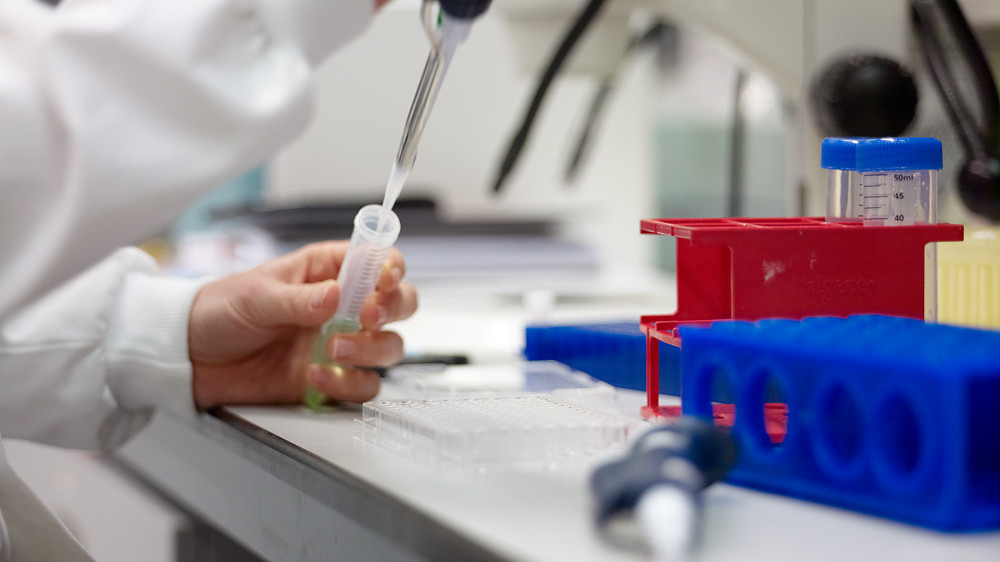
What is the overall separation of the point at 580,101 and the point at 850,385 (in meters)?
1.40

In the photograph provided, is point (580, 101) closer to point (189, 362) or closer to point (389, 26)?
point (389, 26)

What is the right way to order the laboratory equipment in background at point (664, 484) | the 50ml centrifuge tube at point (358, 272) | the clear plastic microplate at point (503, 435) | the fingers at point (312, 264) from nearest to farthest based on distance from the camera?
the laboratory equipment in background at point (664, 484)
the clear plastic microplate at point (503, 435)
the 50ml centrifuge tube at point (358, 272)
the fingers at point (312, 264)

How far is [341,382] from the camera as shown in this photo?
62cm

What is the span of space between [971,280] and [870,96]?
18 centimetres

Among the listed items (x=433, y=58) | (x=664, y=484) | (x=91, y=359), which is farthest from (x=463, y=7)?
(x=91, y=359)

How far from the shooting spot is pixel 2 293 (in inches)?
21.3

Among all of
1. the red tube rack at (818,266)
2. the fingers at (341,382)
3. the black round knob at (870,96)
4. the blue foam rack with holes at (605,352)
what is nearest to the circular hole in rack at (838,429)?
the red tube rack at (818,266)

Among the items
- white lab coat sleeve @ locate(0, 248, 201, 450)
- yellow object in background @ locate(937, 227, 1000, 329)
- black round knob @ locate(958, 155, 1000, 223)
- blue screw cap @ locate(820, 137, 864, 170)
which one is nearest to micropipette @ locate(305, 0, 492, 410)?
white lab coat sleeve @ locate(0, 248, 201, 450)

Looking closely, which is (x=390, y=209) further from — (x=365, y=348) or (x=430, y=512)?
(x=430, y=512)

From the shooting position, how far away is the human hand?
2.04 ft

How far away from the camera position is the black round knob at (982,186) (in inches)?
29.0

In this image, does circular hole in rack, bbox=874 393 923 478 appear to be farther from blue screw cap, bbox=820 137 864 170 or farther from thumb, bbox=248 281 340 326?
thumb, bbox=248 281 340 326

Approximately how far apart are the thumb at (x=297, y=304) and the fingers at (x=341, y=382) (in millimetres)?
32

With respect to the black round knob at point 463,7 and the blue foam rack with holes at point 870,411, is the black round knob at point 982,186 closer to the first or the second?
the blue foam rack with holes at point 870,411
